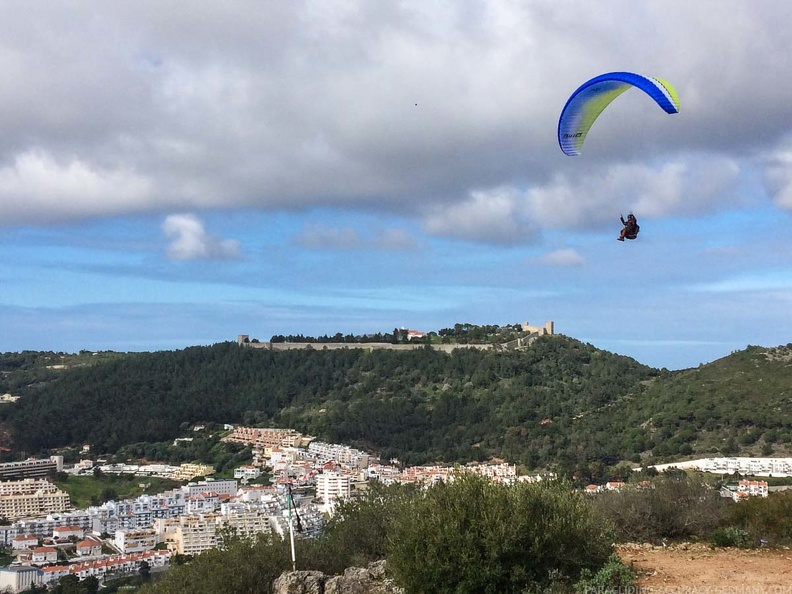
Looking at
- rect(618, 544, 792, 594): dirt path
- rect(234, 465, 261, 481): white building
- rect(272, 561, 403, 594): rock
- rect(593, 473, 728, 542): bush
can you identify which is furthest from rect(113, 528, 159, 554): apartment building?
rect(618, 544, 792, 594): dirt path

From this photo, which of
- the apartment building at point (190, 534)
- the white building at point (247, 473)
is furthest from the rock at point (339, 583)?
the white building at point (247, 473)

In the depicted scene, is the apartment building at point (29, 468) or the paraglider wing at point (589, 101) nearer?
the paraglider wing at point (589, 101)

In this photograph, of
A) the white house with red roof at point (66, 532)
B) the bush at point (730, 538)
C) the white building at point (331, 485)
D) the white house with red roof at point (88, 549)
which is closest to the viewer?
the bush at point (730, 538)

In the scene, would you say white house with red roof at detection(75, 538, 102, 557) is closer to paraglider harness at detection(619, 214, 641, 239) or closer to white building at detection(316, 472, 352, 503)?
white building at detection(316, 472, 352, 503)

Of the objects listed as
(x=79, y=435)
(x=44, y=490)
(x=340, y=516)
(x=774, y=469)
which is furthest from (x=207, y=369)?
(x=340, y=516)

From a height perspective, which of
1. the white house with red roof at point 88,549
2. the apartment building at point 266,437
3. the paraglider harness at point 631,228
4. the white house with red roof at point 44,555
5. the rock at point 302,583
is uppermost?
the paraglider harness at point 631,228

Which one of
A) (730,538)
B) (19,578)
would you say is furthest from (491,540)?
(19,578)

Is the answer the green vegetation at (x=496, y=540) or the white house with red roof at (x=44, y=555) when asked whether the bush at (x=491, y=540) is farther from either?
the white house with red roof at (x=44, y=555)

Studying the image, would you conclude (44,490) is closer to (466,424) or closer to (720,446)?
(466,424)
